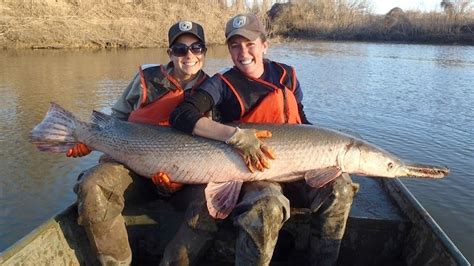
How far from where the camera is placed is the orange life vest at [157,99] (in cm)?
391

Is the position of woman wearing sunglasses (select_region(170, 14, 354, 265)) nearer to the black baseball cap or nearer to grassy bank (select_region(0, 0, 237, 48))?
the black baseball cap

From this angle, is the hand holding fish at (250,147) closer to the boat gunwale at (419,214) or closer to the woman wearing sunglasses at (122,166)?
the woman wearing sunglasses at (122,166)

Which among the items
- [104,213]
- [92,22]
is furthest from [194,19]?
[104,213]

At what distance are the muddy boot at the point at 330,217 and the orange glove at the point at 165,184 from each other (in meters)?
1.11

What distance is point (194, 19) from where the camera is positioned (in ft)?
108

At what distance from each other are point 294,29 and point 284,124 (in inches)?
1762

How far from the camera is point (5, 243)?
456 centimetres

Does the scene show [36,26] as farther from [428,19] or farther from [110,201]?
[428,19]

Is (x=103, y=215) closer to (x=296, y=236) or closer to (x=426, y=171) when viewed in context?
(x=296, y=236)

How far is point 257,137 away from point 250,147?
0.14 meters

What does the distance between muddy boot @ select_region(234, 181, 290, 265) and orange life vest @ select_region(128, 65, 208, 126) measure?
4.15 ft

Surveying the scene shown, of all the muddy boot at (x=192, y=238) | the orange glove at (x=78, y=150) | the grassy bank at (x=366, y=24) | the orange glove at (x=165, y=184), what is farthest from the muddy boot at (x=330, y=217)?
the grassy bank at (x=366, y=24)

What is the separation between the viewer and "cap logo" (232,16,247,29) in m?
3.71

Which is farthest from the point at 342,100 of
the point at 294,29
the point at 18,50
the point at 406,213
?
the point at 294,29
